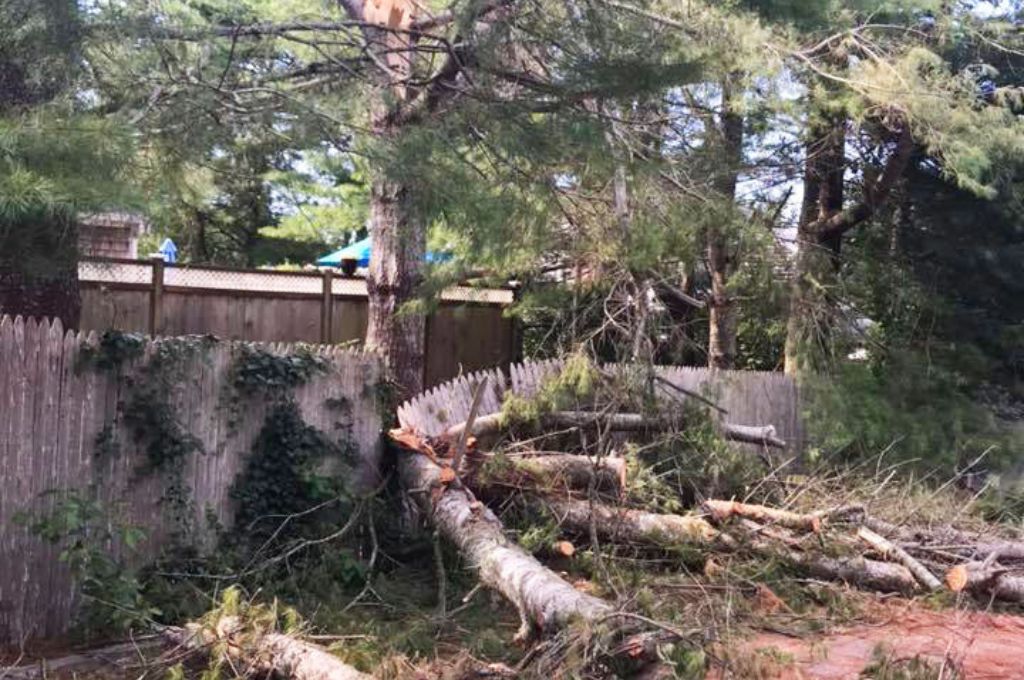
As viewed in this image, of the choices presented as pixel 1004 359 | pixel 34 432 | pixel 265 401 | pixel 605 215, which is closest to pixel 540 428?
pixel 605 215

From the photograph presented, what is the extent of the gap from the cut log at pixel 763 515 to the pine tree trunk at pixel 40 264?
4.71m

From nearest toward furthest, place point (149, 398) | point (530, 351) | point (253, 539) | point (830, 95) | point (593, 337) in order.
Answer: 1. point (149, 398)
2. point (253, 539)
3. point (593, 337)
4. point (830, 95)
5. point (530, 351)

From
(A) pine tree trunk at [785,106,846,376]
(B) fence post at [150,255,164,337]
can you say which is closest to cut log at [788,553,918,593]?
(A) pine tree trunk at [785,106,846,376]

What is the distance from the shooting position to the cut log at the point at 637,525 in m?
7.55

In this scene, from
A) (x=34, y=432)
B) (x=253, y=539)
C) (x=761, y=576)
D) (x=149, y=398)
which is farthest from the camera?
(x=761, y=576)

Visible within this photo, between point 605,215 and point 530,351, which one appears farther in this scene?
point 530,351

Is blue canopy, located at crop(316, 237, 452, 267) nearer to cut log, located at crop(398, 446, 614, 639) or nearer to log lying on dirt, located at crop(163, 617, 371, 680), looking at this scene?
cut log, located at crop(398, 446, 614, 639)

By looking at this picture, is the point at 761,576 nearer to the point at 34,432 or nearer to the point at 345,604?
the point at 345,604

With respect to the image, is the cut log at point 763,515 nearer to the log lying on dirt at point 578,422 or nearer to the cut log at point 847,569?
the cut log at point 847,569

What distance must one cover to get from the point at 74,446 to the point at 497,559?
8.09ft

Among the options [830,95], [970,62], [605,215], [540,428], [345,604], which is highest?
[970,62]

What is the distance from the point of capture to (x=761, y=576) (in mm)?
7250

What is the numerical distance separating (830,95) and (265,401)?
20.7ft

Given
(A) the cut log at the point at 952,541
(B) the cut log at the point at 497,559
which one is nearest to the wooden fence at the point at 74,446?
(B) the cut log at the point at 497,559
